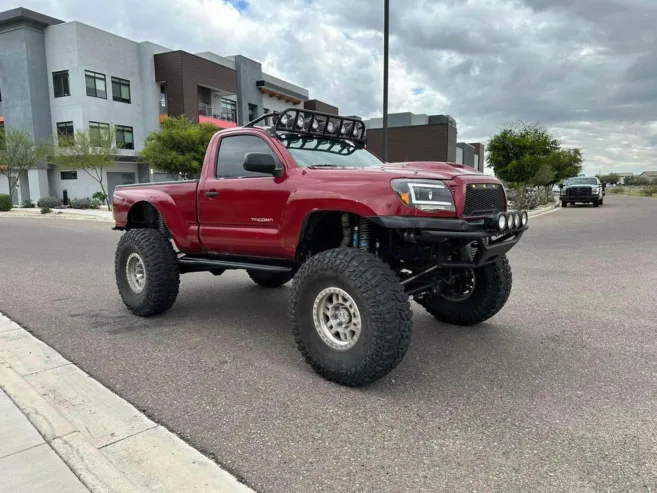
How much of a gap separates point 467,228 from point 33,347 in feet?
13.0

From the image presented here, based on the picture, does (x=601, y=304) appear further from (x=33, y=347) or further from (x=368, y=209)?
(x=33, y=347)

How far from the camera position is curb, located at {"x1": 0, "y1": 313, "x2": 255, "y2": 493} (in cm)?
246

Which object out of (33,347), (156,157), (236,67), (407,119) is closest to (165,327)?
(33,347)

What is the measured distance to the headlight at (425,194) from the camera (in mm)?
3451

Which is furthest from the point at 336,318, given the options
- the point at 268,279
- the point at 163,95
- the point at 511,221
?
the point at 163,95

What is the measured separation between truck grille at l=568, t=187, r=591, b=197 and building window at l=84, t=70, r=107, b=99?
107 ft

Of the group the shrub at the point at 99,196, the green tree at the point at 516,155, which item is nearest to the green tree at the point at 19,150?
the shrub at the point at 99,196

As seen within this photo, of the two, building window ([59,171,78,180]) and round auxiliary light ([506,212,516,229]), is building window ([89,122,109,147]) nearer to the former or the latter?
building window ([59,171,78,180])

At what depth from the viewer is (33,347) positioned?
4.44 m

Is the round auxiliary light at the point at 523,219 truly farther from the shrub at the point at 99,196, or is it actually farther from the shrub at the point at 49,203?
the shrub at the point at 49,203

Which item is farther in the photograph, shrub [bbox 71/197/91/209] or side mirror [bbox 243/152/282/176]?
shrub [bbox 71/197/91/209]

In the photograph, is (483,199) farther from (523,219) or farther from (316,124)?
Answer: (316,124)

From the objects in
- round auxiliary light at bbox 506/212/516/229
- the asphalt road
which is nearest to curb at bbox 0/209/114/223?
the asphalt road

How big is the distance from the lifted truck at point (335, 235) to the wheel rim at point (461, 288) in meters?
0.01
